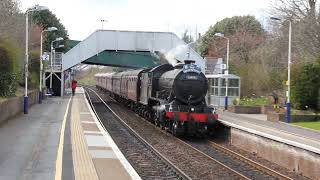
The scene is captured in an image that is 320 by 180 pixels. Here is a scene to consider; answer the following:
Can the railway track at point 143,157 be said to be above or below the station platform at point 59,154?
below

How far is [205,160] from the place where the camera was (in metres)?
16.6

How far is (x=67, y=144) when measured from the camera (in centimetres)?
1714

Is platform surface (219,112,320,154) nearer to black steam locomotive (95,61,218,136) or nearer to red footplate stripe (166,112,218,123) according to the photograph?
red footplate stripe (166,112,218,123)

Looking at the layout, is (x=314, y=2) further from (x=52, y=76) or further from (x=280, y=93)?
(x=52, y=76)

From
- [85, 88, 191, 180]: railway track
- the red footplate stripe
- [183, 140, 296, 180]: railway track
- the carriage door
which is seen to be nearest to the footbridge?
the carriage door

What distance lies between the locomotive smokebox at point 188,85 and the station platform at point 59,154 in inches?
150

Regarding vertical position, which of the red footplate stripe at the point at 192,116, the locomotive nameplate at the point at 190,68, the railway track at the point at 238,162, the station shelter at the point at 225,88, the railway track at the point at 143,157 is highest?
the locomotive nameplate at the point at 190,68

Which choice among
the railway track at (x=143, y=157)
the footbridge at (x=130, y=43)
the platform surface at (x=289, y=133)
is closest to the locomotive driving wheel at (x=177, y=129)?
the railway track at (x=143, y=157)

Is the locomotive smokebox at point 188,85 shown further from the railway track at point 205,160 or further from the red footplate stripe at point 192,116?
the railway track at point 205,160

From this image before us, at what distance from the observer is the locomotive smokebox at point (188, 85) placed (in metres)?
22.6

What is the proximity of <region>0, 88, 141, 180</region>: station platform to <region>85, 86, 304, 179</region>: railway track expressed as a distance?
200cm

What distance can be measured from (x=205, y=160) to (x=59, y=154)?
15.5 feet

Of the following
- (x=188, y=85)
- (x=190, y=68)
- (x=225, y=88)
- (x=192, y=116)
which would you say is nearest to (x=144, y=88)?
(x=190, y=68)

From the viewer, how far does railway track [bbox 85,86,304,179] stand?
1424cm
